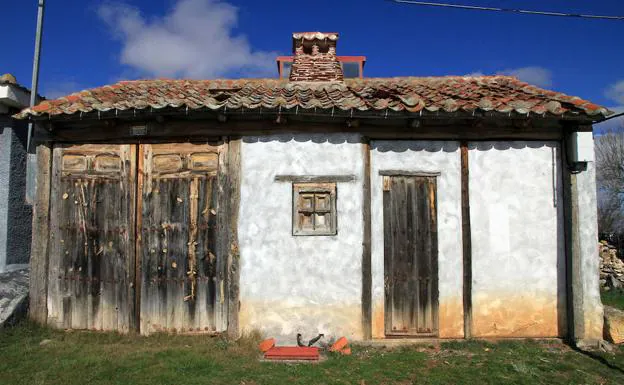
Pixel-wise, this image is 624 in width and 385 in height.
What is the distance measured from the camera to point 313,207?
6098 millimetres

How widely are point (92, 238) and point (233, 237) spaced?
7.06 feet

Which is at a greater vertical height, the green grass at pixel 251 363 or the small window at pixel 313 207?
the small window at pixel 313 207

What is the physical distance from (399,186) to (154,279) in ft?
12.4

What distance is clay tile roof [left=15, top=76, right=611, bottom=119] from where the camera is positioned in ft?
18.9

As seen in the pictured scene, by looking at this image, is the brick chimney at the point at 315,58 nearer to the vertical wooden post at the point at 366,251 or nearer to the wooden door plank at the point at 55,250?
the vertical wooden post at the point at 366,251

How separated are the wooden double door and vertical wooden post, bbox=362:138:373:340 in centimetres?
203

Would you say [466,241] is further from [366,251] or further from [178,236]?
[178,236]

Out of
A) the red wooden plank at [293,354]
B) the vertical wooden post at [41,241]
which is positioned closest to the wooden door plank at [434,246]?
the red wooden plank at [293,354]

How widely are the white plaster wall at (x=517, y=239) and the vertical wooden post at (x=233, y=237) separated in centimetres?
334

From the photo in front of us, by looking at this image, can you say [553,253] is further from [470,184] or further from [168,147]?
[168,147]

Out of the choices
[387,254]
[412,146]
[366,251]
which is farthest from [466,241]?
[412,146]

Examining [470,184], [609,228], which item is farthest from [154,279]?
[609,228]

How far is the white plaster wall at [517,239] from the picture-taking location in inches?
238

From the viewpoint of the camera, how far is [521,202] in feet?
20.2
